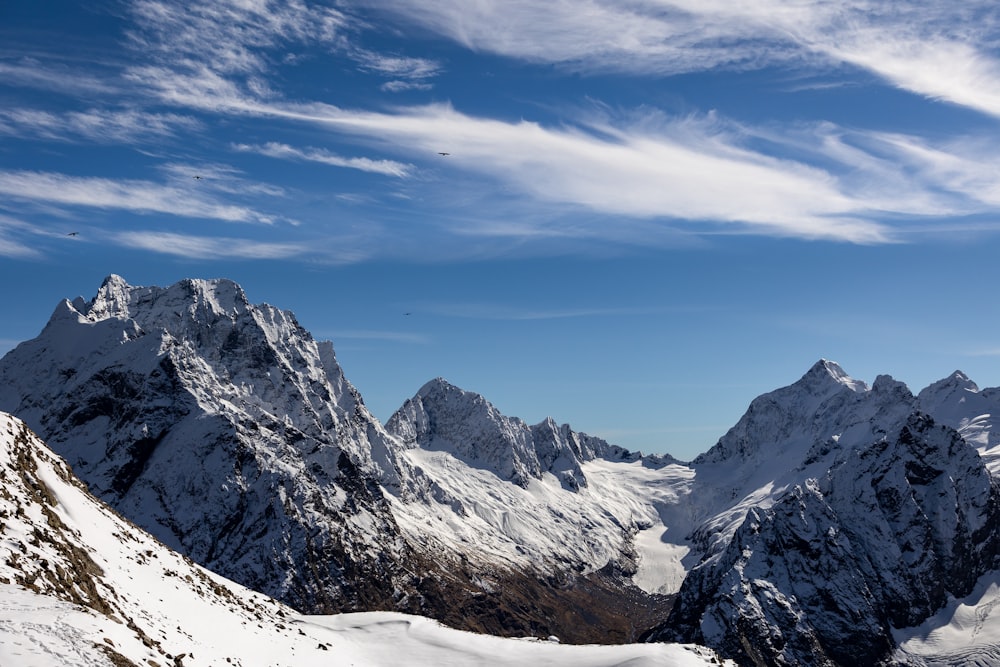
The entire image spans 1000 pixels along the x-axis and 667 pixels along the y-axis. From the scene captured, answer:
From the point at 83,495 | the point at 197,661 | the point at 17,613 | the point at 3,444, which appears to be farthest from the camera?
the point at 83,495

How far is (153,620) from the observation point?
58969 millimetres

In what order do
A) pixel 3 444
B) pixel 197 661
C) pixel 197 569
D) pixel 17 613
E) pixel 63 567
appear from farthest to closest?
pixel 197 569 < pixel 3 444 < pixel 197 661 < pixel 63 567 < pixel 17 613

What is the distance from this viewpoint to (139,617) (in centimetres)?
5722

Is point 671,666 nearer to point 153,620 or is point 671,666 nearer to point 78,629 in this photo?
point 153,620

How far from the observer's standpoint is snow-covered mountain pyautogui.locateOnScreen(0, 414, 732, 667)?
42812 millimetres

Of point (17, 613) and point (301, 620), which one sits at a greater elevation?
point (17, 613)

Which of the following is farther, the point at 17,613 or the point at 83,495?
the point at 83,495

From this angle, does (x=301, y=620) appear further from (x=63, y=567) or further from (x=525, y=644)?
(x=63, y=567)

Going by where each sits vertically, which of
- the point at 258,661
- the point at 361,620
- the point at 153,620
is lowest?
the point at 361,620

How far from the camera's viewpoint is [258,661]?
66938 millimetres

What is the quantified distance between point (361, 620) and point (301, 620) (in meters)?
8.18

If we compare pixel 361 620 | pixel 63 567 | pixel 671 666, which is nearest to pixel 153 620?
pixel 63 567

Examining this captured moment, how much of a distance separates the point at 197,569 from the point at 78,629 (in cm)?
4310

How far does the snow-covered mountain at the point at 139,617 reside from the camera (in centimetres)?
4281
